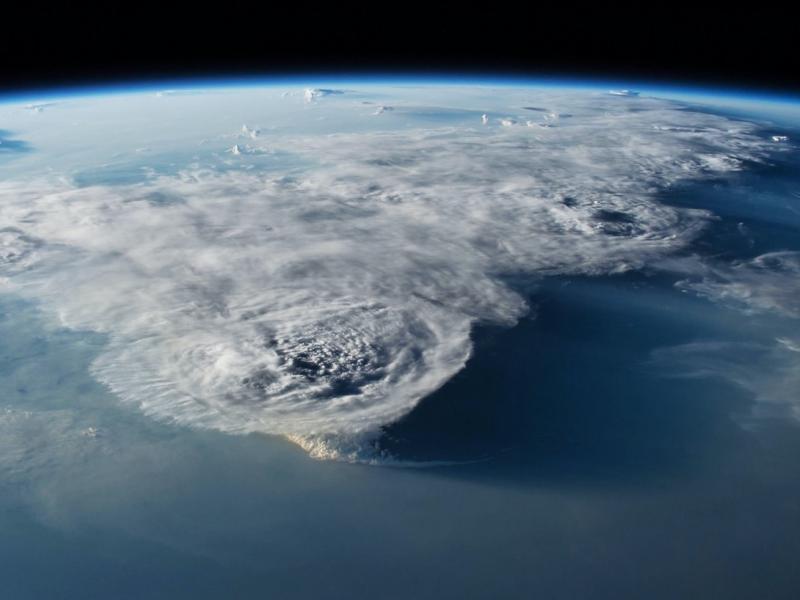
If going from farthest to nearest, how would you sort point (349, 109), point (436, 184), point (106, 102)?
point (106, 102) → point (349, 109) → point (436, 184)

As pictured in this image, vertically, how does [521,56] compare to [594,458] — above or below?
above

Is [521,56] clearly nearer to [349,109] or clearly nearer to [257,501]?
[257,501]

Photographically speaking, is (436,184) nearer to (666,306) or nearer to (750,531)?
(666,306)

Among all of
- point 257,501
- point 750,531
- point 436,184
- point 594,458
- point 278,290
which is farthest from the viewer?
point 436,184

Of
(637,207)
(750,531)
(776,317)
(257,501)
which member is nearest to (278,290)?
(257,501)

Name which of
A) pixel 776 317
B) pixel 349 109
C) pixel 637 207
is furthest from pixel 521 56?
pixel 349 109

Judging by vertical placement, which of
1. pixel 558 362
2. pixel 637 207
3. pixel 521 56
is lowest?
pixel 558 362

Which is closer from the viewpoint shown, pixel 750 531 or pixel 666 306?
pixel 750 531
